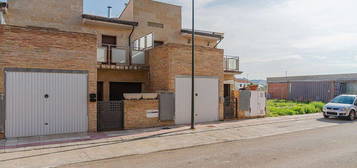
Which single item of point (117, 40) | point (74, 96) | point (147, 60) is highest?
point (117, 40)

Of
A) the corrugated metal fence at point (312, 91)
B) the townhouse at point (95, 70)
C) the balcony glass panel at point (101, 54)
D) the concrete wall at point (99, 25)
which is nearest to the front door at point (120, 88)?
the townhouse at point (95, 70)

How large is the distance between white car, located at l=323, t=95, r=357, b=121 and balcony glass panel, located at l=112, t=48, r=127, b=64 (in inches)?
526

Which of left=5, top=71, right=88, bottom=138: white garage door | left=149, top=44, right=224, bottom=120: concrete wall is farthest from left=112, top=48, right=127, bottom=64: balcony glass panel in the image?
left=5, top=71, right=88, bottom=138: white garage door

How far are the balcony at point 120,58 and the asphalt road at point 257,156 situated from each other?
6.89 m

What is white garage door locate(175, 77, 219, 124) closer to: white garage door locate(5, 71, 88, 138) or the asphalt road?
the asphalt road

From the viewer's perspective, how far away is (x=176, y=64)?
12.8m

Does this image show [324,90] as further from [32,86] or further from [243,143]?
[32,86]

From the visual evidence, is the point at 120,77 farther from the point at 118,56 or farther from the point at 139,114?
the point at 139,114

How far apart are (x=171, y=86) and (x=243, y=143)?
199 inches

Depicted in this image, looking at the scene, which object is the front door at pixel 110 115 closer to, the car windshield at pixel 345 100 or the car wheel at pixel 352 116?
A: the car wheel at pixel 352 116

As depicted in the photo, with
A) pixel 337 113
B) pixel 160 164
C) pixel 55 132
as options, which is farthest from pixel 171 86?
pixel 337 113

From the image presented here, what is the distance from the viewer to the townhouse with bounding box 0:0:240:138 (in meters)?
9.48

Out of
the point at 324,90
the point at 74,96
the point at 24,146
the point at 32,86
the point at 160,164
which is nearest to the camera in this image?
the point at 160,164

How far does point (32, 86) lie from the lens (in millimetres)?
9609
